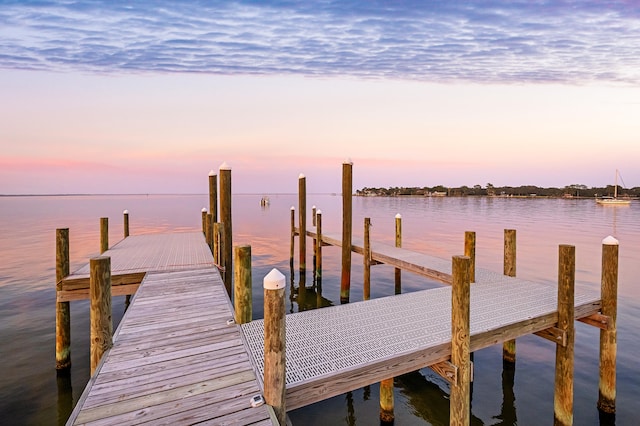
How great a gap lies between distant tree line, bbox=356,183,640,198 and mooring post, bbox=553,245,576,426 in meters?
137

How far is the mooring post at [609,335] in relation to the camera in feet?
20.7

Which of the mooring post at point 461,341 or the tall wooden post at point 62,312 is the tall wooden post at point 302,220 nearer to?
the tall wooden post at point 62,312

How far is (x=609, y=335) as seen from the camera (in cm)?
644

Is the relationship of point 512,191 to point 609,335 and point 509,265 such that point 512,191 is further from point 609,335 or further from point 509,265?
point 609,335

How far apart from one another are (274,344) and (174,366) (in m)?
1.50

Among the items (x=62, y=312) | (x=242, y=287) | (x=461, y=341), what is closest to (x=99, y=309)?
(x=242, y=287)

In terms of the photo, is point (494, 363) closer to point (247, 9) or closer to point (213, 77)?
point (247, 9)

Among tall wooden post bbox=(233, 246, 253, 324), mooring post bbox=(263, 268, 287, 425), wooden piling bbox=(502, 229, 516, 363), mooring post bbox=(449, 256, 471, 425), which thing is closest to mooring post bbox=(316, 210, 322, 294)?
wooden piling bbox=(502, 229, 516, 363)

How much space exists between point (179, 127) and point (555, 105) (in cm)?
2581

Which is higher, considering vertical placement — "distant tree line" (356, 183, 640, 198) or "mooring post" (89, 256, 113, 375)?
"distant tree line" (356, 183, 640, 198)

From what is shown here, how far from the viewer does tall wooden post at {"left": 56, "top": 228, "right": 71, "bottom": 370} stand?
7555 mm

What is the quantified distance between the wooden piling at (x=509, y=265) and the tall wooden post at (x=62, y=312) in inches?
431

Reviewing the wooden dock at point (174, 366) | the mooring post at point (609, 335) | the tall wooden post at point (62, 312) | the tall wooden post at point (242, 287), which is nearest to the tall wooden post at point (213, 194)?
the tall wooden post at point (62, 312)

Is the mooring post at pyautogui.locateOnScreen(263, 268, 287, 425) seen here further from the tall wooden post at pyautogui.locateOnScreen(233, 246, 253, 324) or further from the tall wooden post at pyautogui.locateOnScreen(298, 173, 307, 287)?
the tall wooden post at pyautogui.locateOnScreen(298, 173, 307, 287)
